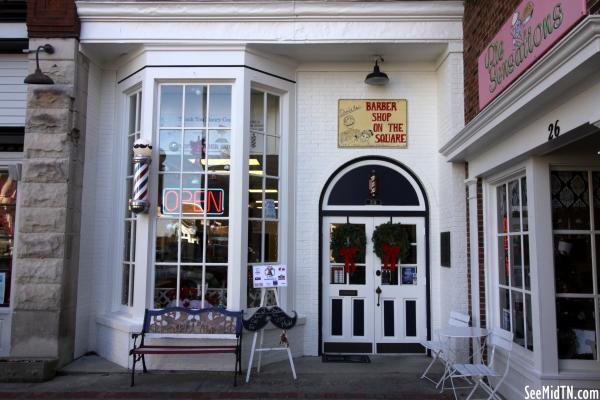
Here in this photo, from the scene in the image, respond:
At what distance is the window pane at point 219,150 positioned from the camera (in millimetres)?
6992

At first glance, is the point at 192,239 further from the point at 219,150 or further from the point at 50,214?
the point at 50,214

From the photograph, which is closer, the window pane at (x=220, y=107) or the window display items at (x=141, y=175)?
the window display items at (x=141, y=175)

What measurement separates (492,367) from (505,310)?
705 mm

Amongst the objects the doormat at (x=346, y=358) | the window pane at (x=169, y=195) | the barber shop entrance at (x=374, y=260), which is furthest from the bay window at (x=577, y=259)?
the window pane at (x=169, y=195)

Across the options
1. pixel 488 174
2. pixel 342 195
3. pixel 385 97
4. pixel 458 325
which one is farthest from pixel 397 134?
pixel 458 325

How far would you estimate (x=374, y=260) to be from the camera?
24.5 feet

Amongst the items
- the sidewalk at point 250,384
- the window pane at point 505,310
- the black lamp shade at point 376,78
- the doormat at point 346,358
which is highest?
the black lamp shade at point 376,78

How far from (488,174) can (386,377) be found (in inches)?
116

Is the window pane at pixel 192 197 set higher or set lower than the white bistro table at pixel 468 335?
higher

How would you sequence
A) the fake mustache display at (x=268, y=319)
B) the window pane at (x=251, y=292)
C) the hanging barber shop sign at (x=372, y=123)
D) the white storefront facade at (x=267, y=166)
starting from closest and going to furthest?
1. the fake mustache display at (x=268, y=319)
2. the white storefront facade at (x=267, y=166)
3. the window pane at (x=251, y=292)
4. the hanging barber shop sign at (x=372, y=123)

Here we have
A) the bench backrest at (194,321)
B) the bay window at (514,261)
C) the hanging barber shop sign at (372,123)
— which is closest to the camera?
the bay window at (514,261)

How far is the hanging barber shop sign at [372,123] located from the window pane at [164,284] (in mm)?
3234

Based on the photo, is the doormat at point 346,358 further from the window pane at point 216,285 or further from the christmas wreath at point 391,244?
the window pane at point 216,285

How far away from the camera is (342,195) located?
25.0 ft
